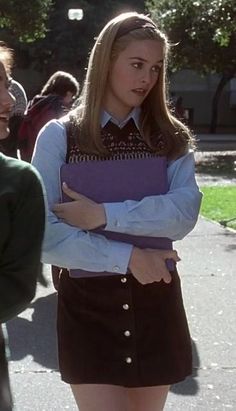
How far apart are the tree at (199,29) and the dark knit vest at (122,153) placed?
17.8 meters

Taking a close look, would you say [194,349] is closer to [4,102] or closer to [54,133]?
[54,133]

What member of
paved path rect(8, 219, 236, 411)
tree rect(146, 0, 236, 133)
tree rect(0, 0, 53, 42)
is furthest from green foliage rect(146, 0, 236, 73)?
paved path rect(8, 219, 236, 411)

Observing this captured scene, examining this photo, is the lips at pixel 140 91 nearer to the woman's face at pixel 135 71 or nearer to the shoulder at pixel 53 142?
the woman's face at pixel 135 71

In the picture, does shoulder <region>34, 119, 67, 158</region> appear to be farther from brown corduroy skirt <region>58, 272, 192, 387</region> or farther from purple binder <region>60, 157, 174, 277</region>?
brown corduroy skirt <region>58, 272, 192, 387</region>

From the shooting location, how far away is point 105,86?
3.15 m

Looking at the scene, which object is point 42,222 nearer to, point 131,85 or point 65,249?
point 65,249

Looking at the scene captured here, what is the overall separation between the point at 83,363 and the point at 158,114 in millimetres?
836

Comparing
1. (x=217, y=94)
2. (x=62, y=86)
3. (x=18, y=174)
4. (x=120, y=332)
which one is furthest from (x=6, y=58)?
(x=217, y=94)

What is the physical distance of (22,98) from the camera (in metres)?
8.60

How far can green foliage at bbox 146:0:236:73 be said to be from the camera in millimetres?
22141

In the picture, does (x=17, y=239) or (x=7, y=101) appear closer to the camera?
(x=17, y=239)

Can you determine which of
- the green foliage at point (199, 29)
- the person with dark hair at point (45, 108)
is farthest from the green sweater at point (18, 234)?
the green foliage at point (199, 29)

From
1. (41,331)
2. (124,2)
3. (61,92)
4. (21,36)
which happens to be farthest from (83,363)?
(124,2)

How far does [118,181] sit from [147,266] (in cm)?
29
